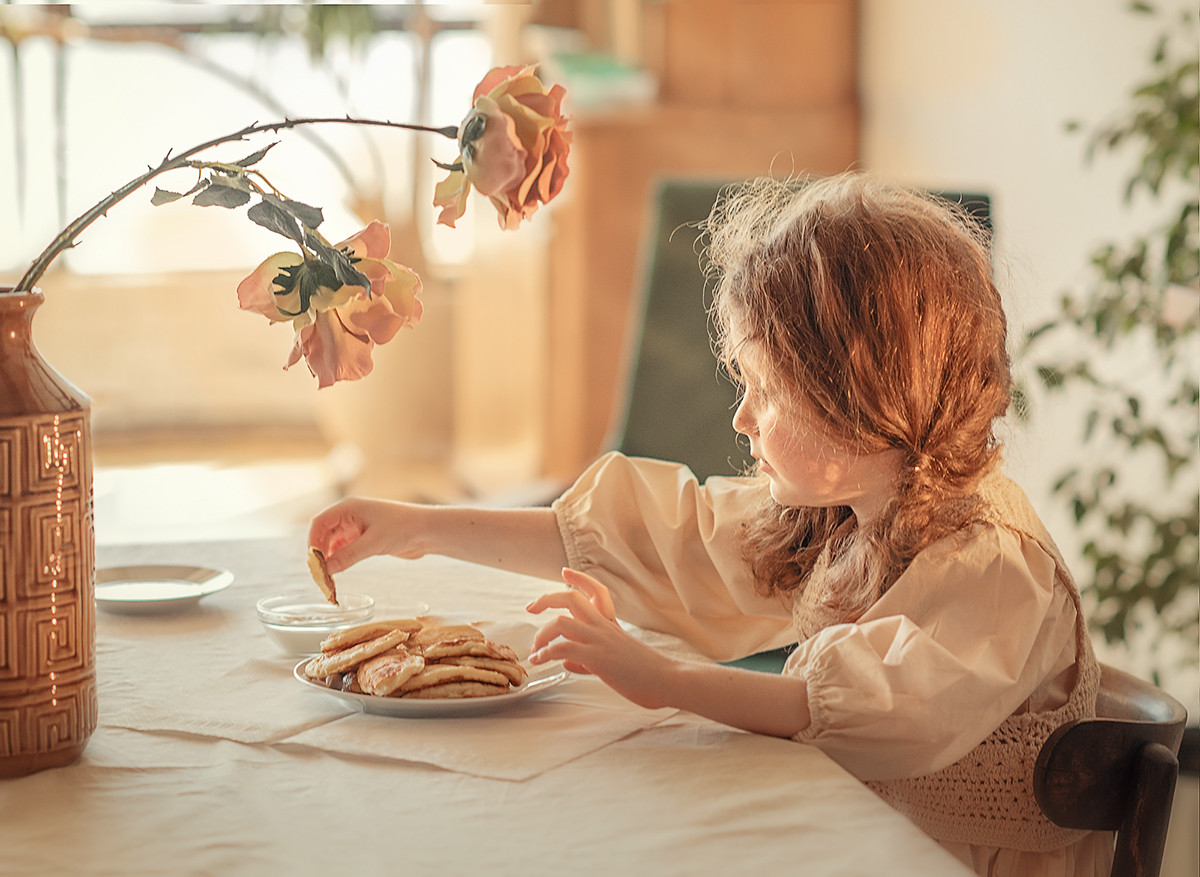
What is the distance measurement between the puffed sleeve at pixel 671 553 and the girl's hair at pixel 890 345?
0.40ft

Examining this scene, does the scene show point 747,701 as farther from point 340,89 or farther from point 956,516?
point 340,89

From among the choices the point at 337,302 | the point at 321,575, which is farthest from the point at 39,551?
the point at 321,575

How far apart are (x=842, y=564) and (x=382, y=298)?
1.64 feet

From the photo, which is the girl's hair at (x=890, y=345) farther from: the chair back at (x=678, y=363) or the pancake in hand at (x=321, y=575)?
the chair back at (x=678, y=363)

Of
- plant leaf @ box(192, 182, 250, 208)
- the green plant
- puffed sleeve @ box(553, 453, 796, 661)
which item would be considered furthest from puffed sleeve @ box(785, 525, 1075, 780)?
the green plant

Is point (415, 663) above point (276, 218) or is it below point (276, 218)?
below

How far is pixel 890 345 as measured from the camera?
3.15ft

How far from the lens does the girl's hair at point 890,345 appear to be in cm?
96

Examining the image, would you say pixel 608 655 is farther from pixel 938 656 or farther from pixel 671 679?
pixel 938 656

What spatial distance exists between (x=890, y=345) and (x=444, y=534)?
0.43m

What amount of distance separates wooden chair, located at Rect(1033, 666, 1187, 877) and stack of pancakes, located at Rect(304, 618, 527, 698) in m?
0.37

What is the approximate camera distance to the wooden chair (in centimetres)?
85

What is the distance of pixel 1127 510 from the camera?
217 centimetres

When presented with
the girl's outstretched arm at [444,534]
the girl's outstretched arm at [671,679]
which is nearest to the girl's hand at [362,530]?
the girl's outstretched arm at [444,534]
